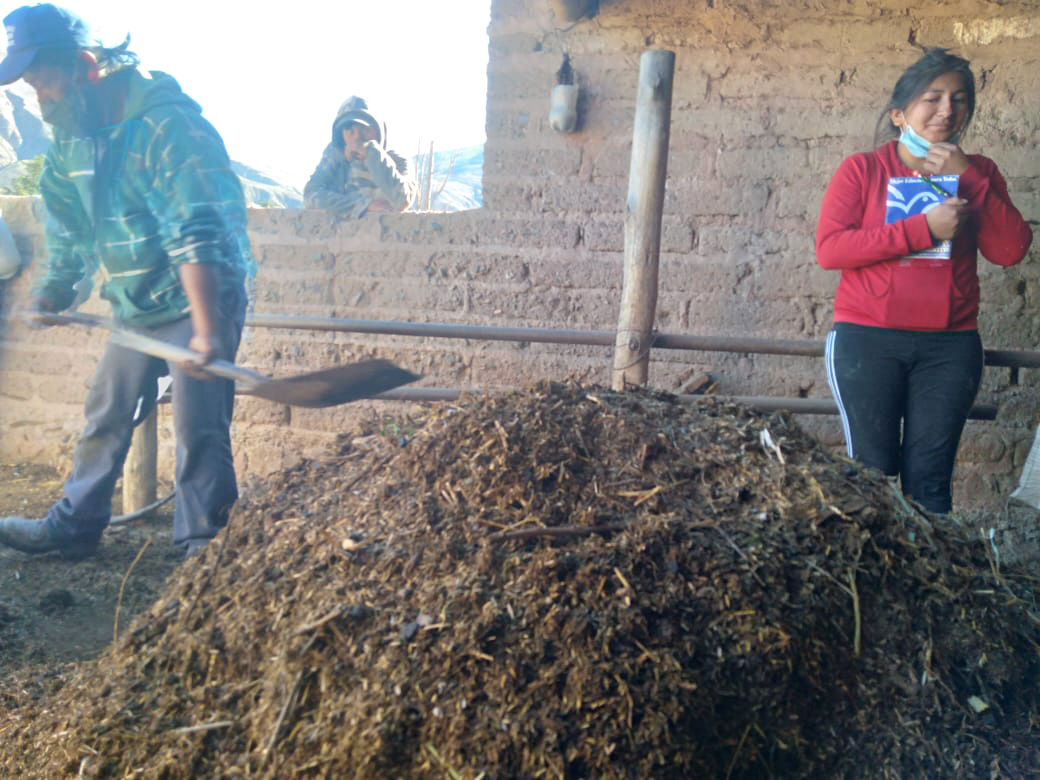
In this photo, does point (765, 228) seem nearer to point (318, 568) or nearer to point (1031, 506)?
point (1031, 506)

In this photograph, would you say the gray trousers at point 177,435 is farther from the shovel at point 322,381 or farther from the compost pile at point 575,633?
the compost pile at point 575,633

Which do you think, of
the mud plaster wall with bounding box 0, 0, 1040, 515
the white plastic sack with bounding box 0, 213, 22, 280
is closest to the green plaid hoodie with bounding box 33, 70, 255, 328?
the mud plaster wall with bounding box 0, 0, 1040, 515

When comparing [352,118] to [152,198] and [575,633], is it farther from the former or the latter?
[575,633]

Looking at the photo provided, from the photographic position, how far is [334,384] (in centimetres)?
301

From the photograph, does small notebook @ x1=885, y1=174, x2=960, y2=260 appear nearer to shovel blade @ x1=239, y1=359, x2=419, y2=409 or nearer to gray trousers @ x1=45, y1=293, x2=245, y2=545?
shovel blade @ x1=239, y1=359, x2=419, y2=409

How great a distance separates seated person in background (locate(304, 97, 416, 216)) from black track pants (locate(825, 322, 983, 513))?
2969 millimetres

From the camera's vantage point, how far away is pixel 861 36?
159 inches

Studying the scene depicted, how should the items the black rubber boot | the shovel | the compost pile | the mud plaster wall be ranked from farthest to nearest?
the mud plaster wall → the black rubber boot → the shovel → the compost pile

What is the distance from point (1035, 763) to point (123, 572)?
3.01 m

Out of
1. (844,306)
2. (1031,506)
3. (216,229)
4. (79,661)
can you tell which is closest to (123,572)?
(79,661)

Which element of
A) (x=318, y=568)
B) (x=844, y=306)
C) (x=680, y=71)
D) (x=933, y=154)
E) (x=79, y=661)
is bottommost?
(x=79, y=661)

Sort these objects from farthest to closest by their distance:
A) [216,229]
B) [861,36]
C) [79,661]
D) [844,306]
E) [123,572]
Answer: [861,36] < [123,572] < [216,229] < [844,306] < [79,661]

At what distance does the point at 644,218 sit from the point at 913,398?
1274 millimetres

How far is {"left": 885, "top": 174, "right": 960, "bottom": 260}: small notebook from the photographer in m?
2.83
